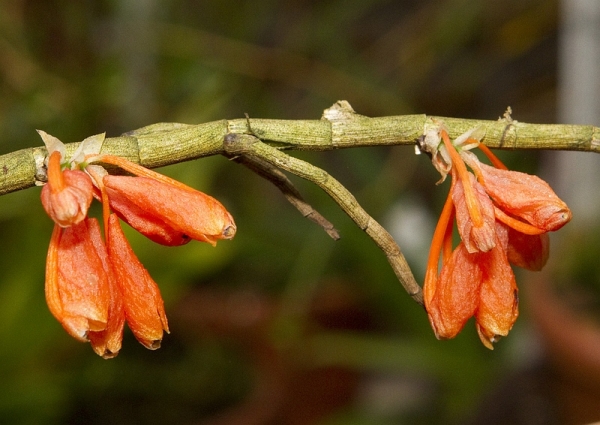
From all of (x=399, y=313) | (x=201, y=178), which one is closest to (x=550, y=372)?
(x=399, y=313)

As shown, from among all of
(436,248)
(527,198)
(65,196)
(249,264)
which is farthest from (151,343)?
(249,264)

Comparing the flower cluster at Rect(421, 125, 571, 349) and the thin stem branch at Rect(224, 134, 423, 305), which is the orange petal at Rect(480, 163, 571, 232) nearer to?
the flower cluster at Rect(421, 125, 571, 349)

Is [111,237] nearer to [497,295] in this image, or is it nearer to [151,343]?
[151,343]

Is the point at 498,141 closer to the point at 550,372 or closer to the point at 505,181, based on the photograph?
the point at 505,181

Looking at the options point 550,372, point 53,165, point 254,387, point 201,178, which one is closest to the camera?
point 53,165

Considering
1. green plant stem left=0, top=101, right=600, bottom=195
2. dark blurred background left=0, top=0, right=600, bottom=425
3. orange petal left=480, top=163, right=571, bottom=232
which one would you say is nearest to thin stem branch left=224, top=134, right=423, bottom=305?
green plant stem left=0, top=101, right=600, bottom=195

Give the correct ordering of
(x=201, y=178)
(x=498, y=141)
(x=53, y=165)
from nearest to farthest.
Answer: (x=53, y=165), (x=498, y=141), (x=201, y=178)
